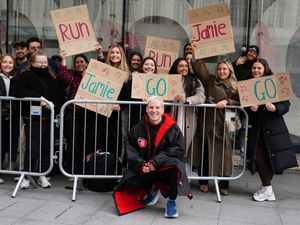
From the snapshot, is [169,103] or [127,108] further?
[127,108]

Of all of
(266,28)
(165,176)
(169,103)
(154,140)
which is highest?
(266,28)

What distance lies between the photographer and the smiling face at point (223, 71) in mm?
5707

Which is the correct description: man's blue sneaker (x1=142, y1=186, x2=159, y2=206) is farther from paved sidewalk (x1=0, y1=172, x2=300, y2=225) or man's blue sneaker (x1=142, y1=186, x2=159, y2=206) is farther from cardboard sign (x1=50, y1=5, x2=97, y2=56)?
cardboard sign (x1=50, y1=5, x2=97, y2=56)

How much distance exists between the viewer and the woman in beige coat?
18.8ft

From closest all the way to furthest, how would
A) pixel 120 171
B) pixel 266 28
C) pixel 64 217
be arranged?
pixel 64 217 < pixel 120 171 < pixel 266 28

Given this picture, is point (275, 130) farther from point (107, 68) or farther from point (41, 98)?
point (41, 98)

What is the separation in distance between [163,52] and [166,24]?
2.28 meters

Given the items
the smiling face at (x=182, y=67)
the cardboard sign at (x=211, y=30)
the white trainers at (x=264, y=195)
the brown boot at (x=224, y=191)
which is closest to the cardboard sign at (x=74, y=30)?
the smiling face at (x=182, y=67)

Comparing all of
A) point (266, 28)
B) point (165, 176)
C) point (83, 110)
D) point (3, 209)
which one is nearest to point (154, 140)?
point (165, 176)

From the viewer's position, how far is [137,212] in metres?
5.06

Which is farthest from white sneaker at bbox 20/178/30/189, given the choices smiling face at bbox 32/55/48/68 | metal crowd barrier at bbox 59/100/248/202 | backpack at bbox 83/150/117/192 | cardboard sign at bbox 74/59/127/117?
smiling face at bbox 32/55/48/68

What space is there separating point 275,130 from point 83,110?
2459 millimetres

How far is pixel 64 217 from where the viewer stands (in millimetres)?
4836

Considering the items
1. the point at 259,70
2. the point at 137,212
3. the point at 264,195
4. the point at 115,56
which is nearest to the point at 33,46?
the point at 115,56
